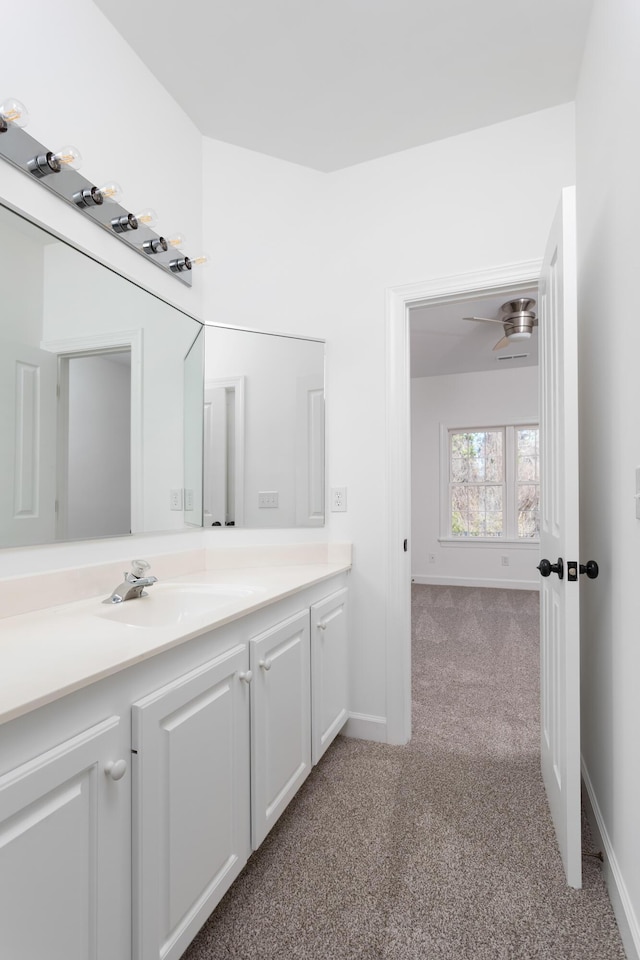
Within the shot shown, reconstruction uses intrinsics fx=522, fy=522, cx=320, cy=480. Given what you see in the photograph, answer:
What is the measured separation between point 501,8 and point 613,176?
2.47ft

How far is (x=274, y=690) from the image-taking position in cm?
160

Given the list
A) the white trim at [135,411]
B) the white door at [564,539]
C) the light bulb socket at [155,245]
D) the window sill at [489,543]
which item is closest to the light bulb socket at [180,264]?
the light bulb socket at [155,245]

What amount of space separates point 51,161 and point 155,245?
1.59ft

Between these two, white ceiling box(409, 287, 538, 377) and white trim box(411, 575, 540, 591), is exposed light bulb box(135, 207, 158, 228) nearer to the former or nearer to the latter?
white ceiling box(409, 287, 538, 377)

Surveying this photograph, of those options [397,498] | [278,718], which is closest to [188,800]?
[278,718]

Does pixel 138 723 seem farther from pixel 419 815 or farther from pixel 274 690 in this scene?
pixel 419 815

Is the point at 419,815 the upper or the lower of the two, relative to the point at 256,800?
lower

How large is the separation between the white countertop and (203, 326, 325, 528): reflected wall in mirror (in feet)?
1.99

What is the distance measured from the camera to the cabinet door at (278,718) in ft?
4.84

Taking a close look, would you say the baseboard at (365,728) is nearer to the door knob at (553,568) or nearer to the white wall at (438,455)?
the door knob at (553,568)

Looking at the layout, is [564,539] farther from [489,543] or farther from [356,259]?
[489,543]

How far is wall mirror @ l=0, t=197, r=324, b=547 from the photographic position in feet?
4.64

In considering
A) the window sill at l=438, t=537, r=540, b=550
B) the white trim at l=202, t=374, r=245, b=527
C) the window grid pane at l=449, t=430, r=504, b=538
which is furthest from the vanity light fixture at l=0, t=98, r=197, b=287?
the window sill at l=438, t=537, r=540, b=550

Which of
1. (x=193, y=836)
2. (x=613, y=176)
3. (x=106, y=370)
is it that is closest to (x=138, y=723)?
(x=193, y=836)
